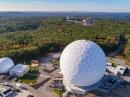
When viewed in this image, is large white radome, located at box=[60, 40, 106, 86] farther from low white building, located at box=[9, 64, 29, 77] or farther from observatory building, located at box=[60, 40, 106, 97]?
low white building, located at box=[9, 64, 29, 77]

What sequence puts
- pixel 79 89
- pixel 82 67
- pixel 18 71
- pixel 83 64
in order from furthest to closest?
1. pixel 18 71
2. pixel 79 89
3. pixel 83 64
4. pixel 82 67

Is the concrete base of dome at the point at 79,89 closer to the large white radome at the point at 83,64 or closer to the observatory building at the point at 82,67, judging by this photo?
the observatory building at the point at 82,67

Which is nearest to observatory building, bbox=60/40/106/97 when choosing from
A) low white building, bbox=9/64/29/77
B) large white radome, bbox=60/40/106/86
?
large white radome, bbox=60/40/106/86

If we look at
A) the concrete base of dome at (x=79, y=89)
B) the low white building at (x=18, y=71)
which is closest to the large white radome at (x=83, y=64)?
the concrete base of dome at (x=79, y=89)

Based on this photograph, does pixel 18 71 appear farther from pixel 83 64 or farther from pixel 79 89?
pixel 83 64

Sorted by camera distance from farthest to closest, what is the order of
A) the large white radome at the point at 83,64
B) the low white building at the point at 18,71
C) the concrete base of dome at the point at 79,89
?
the low white building at the point at 18,71, the concrete base of dome at the point at 79,89, the large white radome at the point at 83,64

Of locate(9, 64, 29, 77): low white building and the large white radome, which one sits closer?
the large white radome

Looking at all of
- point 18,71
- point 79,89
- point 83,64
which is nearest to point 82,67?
point 83,64

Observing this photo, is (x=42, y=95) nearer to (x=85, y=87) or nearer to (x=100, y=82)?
(x=85, y=87)

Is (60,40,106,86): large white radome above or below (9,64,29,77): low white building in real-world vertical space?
above
